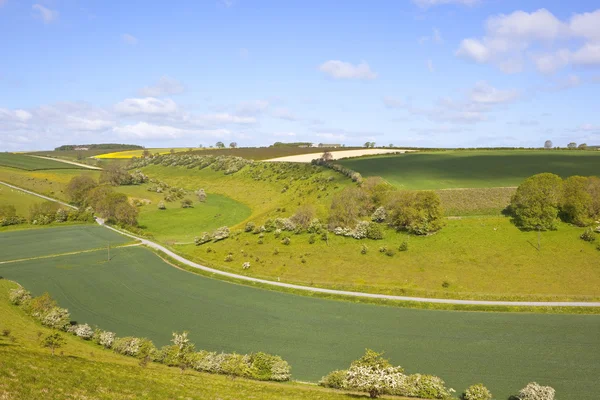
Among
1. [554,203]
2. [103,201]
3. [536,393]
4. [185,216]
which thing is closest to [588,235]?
[554,203]

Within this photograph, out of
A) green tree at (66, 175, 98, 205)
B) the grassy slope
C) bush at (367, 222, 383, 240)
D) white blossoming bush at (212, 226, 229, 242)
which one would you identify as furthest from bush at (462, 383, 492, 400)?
green tree at (66, 175, 98, 205)

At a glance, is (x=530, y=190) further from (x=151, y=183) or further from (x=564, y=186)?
(x=151, y=183)

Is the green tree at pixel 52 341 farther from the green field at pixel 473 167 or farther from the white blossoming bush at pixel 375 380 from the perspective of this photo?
the green field at pixel 473 167

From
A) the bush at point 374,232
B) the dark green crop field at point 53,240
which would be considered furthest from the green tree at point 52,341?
the bush at point 374,232

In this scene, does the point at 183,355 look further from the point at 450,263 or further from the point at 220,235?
the point at 220,235

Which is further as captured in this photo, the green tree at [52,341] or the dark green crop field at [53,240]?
the dark green crop field at [53,240]

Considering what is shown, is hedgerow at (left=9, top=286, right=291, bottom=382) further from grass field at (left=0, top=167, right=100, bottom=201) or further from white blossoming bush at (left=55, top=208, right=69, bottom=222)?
grass field at (left=0, top=167, right=100, bottom=201)

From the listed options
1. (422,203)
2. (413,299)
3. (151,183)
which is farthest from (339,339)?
(151,183)
